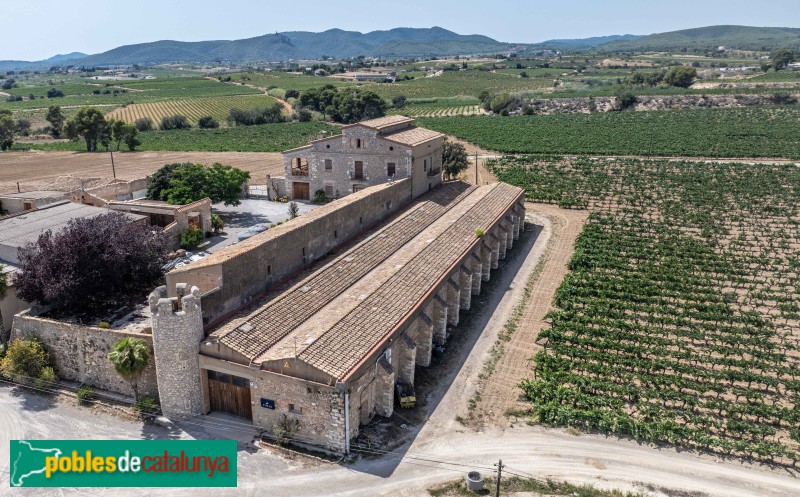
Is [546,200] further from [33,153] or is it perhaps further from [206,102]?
[206,102]

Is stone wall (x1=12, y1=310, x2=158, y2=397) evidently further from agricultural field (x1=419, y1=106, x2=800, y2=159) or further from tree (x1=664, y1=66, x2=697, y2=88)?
tree (x1=664, y1=66, x2=697, y2=88)

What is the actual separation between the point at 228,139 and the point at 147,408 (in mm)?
94100

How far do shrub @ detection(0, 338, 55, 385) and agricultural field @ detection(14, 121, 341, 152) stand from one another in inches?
2652

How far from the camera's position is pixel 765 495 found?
2045 centimetres

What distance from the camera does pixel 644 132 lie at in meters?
106

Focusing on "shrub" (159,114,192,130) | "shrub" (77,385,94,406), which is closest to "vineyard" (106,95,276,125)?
"shrub" (159,114,192,130)

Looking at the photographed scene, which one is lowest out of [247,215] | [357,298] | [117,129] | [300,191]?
[247,215]

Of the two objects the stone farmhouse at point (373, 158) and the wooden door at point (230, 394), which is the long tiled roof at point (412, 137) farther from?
the wooden door at point (230, 394)

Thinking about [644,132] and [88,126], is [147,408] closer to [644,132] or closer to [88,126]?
[88,126]

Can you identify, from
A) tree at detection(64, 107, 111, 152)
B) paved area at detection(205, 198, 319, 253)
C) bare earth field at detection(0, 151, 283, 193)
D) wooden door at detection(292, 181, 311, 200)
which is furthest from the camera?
tree at detection(64, 107, 111, 152)

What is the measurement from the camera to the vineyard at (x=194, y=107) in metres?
152

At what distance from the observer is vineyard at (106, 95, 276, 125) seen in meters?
152

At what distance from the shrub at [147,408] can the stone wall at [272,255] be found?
429cm

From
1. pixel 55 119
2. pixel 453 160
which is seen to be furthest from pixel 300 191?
pixel 55 119
